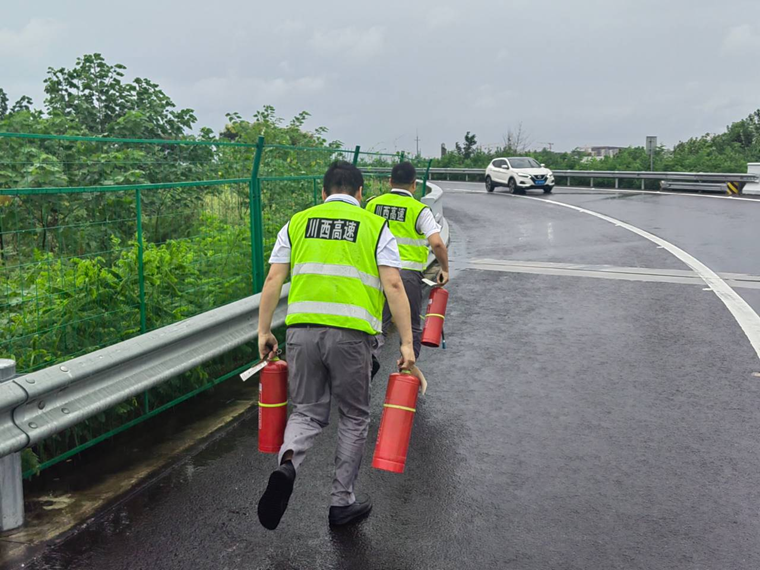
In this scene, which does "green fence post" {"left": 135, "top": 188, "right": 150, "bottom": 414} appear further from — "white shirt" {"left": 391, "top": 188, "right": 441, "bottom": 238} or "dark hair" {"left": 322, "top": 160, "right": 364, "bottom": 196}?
"white shirt" {"left": 391, "top": 188, "right": 441, "bottom": 238}

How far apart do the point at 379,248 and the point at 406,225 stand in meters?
2.32

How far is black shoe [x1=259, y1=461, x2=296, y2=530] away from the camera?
3965mm

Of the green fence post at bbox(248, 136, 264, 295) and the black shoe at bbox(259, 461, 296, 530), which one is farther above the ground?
the green fence post at bbox(248, 136, 264, 295)

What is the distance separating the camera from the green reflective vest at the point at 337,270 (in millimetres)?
4324

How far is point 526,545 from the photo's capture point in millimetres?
4164

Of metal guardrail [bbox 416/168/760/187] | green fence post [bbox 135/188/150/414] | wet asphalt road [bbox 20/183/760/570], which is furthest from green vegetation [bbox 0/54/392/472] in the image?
metal guardrail [bbox 416/168/760/187]

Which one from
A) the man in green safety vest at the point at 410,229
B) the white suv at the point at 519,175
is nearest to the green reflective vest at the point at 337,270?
the man in green safety vest at the point at 410,229

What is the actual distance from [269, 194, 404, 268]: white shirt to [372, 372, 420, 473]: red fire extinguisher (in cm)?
62

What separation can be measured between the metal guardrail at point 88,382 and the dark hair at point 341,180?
1.59 m

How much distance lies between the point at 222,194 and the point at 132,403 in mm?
2307

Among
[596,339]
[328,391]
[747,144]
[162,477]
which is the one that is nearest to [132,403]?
[162,477]

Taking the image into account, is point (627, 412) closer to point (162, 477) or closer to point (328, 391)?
point (328, 391)

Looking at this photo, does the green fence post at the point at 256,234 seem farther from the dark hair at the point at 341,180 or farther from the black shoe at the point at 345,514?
the black shoe at the point at 345,514

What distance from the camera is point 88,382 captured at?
4754 mm
